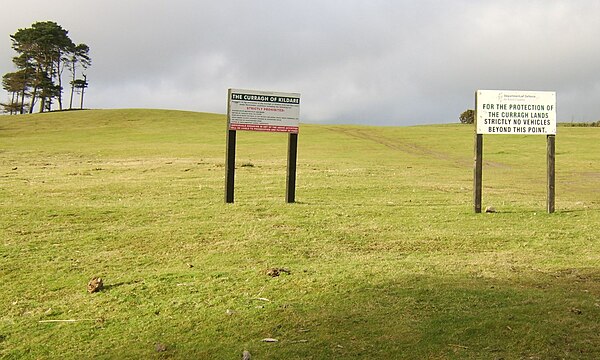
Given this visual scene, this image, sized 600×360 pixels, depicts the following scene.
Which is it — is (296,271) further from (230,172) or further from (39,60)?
(39,60)

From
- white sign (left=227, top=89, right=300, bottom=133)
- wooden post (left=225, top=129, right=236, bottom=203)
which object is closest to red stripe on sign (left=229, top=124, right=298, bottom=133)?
white sign (left=227, top=89, right=300, bottom=133)

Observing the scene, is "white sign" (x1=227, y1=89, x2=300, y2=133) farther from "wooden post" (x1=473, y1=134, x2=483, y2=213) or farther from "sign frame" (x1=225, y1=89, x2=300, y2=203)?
"wooden post" (x1=473, y1=134, x2=483, y2=213)

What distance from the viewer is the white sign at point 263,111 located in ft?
44.1

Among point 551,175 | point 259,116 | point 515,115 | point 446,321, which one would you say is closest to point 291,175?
point 259,116

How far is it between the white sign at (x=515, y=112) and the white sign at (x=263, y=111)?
4394 mm

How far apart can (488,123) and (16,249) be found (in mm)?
9711

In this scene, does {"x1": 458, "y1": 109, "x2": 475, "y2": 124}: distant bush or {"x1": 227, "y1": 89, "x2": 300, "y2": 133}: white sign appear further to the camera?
{"x1": 458, "y1": 109, "x2": 475, "y2": 124}: distant bush

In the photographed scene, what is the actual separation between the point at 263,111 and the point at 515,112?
5.80 m

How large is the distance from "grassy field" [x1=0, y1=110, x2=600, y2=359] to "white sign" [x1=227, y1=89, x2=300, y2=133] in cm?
186

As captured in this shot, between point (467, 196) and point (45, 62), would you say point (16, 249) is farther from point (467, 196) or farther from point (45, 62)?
point (45, 62)

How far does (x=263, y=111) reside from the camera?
13703 millimetres

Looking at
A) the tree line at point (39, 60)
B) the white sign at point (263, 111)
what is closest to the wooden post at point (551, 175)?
the white sign at point (263, 111)

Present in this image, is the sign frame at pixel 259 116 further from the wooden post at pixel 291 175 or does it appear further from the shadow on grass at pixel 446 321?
the shadow on grass at pixel 446 321

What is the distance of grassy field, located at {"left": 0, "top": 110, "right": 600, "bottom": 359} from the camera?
5.18 metres
